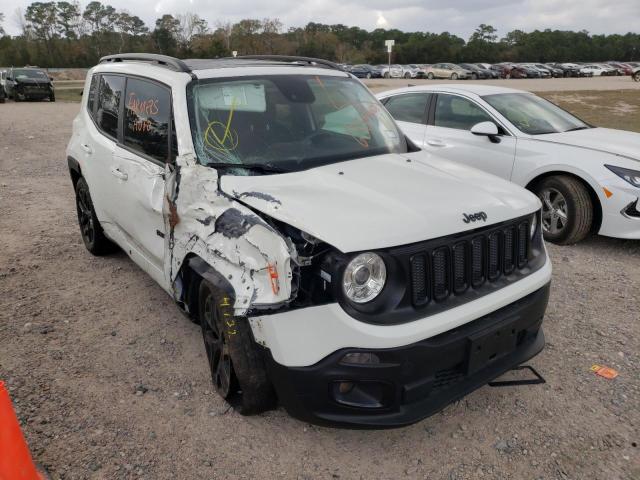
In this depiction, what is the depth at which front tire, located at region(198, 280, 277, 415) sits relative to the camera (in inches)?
104

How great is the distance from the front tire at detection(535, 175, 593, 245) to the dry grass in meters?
9.53

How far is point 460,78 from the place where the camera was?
50.4 meters

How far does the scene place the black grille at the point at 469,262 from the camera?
8.11ft

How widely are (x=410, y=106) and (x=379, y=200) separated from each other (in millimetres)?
4914

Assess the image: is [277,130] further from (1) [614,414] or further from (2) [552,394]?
(1) [614,414]

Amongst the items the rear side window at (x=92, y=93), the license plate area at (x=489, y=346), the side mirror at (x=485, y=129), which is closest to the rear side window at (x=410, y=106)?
the side mirror at (x=485, y=129)

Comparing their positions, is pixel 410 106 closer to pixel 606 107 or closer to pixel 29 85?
pixel 606 107

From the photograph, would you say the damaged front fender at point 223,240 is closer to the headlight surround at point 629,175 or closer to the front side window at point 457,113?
the headlight surround at point 629,175

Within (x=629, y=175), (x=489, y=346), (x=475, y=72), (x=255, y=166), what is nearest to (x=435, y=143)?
(x=629, y=175)

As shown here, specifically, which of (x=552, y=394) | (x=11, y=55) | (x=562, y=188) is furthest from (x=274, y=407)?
(x=11, y=55)

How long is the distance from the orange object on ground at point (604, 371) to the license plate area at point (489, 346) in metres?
1.04

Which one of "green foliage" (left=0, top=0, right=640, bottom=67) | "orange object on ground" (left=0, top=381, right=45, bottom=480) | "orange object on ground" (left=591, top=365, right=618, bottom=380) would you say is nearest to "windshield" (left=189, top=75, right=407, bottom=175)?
"orange object on ground" (left=0, top=381, right=45, bottom=480)

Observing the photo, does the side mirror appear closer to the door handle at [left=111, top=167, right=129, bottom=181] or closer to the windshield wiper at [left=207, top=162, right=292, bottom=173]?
the windshield wiper at [left=207, top=162, right=292, bottom=173]

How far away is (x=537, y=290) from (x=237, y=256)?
1.67m
